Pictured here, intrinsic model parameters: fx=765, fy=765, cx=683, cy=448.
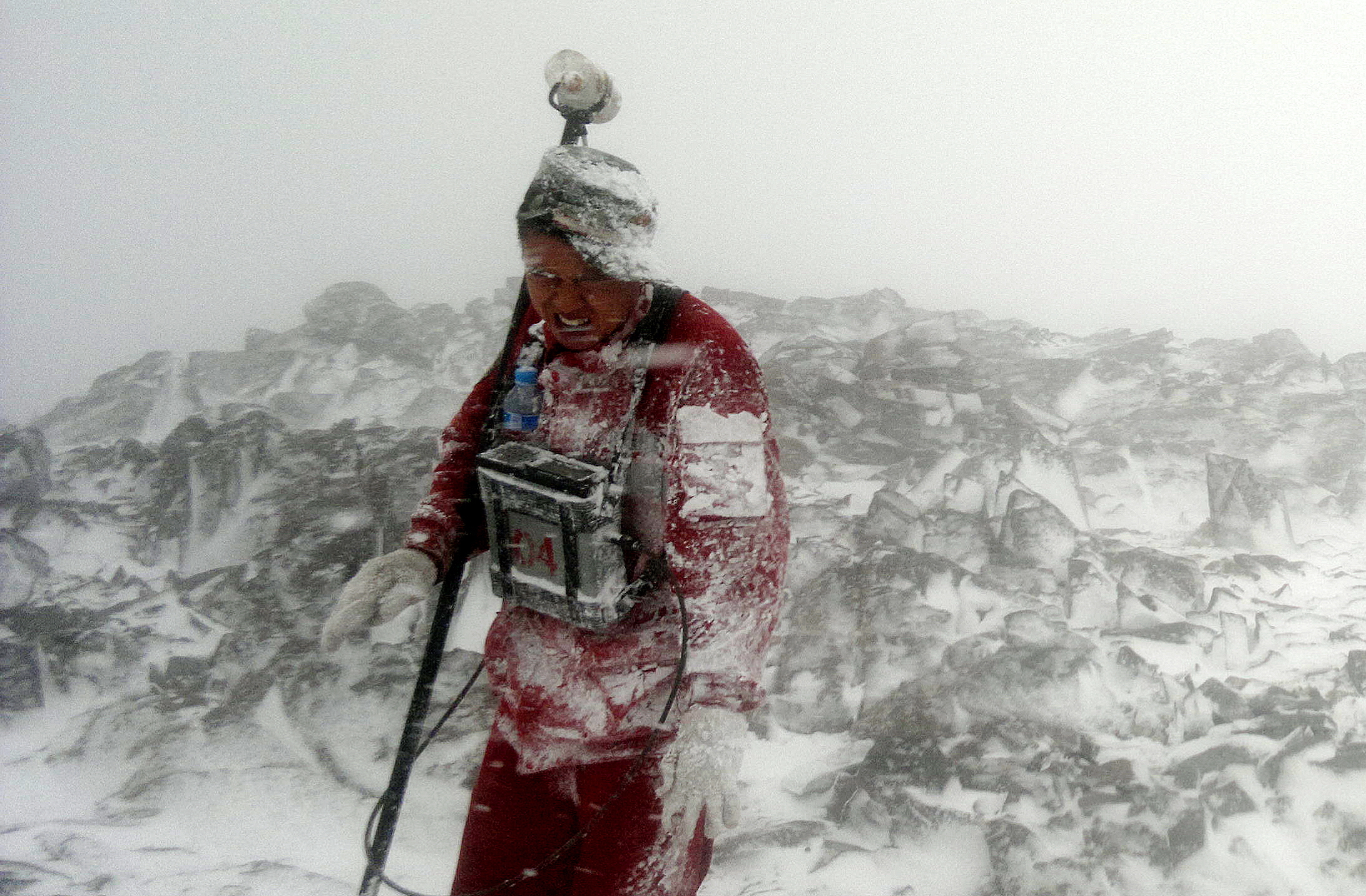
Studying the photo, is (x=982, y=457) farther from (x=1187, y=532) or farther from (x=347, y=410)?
(x=347, y=410)

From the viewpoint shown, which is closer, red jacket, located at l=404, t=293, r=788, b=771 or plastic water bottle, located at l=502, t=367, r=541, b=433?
red jacket, located at l=404, t=293, r=788, b=771

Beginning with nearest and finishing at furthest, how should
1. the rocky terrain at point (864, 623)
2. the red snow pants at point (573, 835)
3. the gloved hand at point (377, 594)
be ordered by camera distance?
the red snow pants at point (573, 835) < the gloved hand at point (377, 594) < the rocky terrain at point (864, 623)

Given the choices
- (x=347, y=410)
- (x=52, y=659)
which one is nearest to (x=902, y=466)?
(x=347, y=410)

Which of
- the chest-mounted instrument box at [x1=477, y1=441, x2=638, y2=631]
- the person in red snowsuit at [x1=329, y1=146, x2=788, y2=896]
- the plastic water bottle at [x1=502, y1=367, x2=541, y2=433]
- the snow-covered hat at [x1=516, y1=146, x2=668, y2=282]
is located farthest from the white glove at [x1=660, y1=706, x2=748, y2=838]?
the snow-covered hat at [x1=516, y1=146, x2=668, y2=282]

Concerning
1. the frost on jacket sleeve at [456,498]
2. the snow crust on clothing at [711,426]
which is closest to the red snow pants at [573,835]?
the frost on jacket sleeve at [456,498]

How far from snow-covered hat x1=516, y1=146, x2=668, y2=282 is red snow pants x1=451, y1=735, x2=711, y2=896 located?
74 centimetres

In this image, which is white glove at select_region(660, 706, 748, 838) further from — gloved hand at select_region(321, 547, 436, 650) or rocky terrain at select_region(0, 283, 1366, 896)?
rocky terrain at select_region(0, 283, 1366, 896)

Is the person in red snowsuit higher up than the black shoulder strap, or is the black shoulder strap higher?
the black shoulder strap

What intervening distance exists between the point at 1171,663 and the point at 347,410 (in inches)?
130

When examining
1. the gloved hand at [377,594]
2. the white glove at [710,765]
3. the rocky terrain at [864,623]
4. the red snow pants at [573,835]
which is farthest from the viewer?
the rocky terrain at [864,623]

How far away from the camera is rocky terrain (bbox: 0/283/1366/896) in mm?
1935

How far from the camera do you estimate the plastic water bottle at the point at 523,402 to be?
1177 millimetres

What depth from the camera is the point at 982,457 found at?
3113 millimetres

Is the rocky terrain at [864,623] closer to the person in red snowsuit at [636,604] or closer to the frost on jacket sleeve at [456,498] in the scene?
the person in red snowsuit at [636,604]
